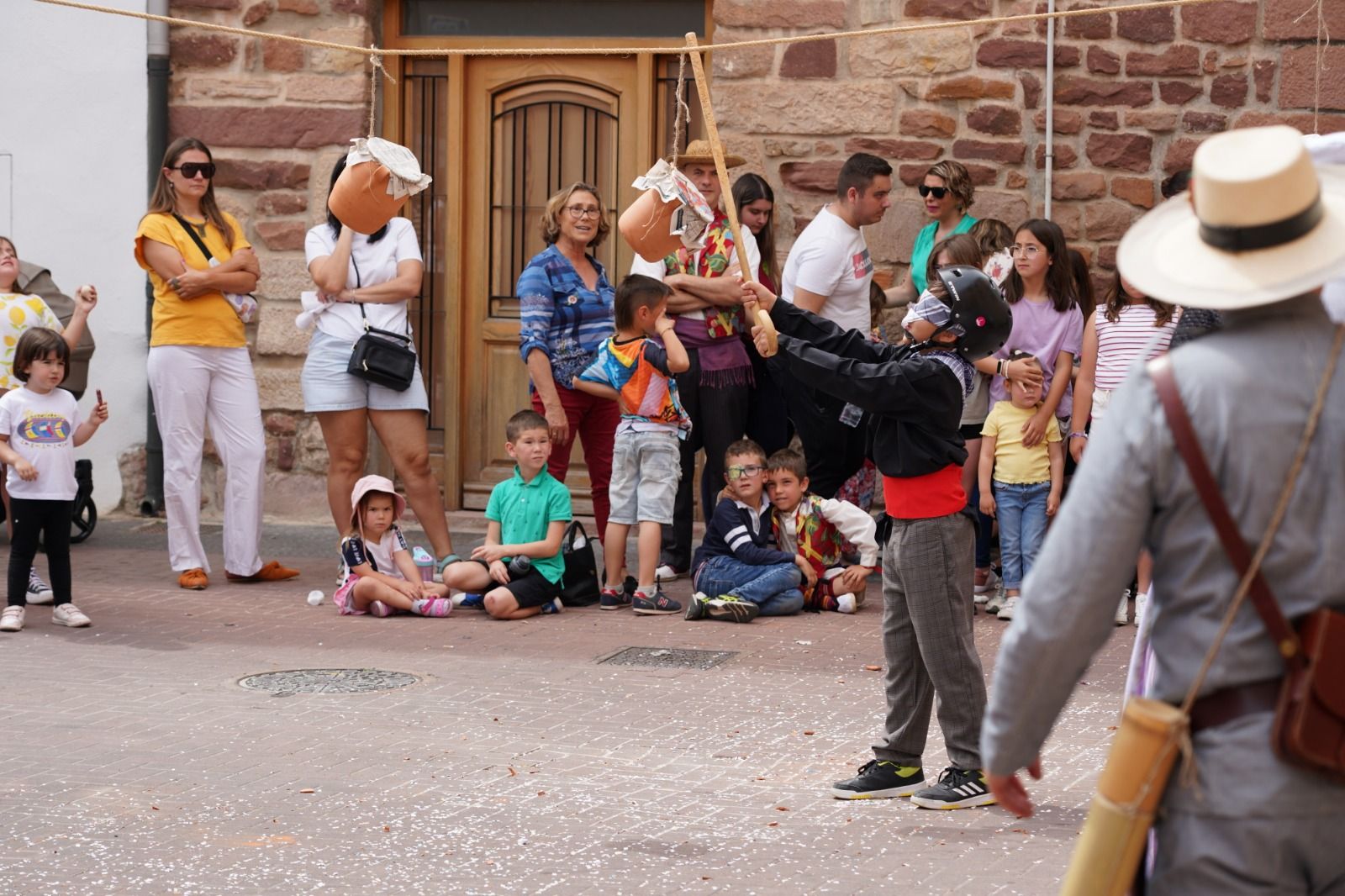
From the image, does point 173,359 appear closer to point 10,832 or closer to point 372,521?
point 372,521

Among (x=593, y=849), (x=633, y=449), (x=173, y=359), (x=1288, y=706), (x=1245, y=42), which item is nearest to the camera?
(x=1288, y=706)

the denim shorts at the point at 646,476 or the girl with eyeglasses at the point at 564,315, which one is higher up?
the girl with eyeglasses at the point at 564,315

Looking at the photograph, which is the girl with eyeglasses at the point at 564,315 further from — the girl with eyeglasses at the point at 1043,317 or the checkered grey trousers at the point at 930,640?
the checkered grey trousers at the point at 930,640

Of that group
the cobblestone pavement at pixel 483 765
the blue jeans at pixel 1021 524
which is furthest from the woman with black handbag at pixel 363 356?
the blue jeans at pixel 1021 524

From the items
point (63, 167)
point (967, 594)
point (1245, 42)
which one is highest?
point (1245, 42)

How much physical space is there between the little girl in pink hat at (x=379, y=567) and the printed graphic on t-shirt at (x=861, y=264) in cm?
250

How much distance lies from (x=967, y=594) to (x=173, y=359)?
16.5 ft

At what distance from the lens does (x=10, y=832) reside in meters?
4.89

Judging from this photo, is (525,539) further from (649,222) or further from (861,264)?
(861,264)

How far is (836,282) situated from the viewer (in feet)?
28.9

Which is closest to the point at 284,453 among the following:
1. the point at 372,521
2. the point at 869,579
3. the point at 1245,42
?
the point at 372,521

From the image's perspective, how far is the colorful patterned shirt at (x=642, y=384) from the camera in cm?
836

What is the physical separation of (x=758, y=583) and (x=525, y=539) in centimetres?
111

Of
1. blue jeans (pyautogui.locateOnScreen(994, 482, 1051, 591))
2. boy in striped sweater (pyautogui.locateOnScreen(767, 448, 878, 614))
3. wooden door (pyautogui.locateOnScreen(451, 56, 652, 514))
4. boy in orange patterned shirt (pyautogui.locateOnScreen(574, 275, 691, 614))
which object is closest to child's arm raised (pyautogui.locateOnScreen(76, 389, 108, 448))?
boy in orange patterned shirt (pyautogui.locateOnScreen(574, 275, 691, 614))
